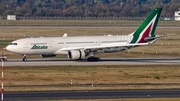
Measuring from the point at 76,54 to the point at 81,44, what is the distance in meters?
2.43

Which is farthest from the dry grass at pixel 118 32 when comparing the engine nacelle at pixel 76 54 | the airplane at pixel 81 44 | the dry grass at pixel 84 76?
the dry grass at pixel 84 76

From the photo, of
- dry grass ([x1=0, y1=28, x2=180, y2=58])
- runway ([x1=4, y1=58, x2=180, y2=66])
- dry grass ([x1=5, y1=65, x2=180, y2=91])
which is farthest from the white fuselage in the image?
dry grass ([x1=0, y1=28, x2=180, y2=58])

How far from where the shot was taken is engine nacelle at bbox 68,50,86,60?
72125 mm

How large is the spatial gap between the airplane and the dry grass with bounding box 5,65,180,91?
6803mm

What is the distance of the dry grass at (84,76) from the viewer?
50.8 m

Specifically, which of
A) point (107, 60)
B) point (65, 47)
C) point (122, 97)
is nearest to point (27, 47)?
point (65, 47)

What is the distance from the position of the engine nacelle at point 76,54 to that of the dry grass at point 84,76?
5.79m

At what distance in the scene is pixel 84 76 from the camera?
58.6 metres

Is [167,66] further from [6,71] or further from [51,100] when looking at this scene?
[51,100]

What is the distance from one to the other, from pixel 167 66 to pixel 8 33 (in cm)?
6145

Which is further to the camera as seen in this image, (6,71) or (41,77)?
(6,71)

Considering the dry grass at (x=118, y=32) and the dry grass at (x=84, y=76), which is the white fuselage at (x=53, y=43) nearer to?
the dry grass at (x=84, y=76)

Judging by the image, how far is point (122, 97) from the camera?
43.4 meters

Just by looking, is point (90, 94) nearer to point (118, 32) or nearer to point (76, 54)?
point (76, 54)
